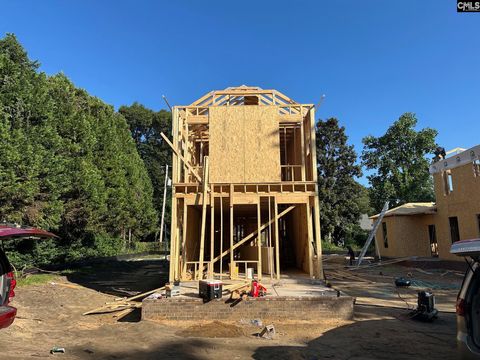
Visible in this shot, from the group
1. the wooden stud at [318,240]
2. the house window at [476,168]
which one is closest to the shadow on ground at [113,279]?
the wooden stud at [318,240]

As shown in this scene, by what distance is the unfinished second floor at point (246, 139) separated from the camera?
13.8 m

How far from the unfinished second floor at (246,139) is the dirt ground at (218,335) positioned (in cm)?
518

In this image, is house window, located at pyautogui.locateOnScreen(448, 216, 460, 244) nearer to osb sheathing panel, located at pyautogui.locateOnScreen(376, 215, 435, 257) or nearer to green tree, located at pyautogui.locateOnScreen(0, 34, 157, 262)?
osb sheathing panel, located at pyautogui.locateOnScreen(376, 215, 435, 257)

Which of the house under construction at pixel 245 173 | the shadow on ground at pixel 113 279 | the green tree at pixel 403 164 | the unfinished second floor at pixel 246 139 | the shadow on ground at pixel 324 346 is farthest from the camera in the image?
the green tree at pixel 403 164

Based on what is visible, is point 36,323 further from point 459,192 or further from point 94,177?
point 459,192

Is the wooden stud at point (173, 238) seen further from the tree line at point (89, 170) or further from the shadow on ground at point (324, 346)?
the tree line at point (89, 170)

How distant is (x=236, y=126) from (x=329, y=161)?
92.0ft

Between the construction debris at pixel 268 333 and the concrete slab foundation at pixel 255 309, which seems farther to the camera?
the concrete slab foundation at pixel 255 309

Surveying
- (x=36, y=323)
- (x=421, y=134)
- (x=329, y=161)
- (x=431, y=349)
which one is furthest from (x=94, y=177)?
(x=421, y=134)

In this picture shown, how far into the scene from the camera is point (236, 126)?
14633mm

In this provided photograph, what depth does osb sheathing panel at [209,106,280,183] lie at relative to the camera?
14.1 m

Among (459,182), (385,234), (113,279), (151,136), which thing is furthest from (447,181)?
(151,136)

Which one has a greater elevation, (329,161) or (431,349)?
(329,161)

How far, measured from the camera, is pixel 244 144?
47.5ft
